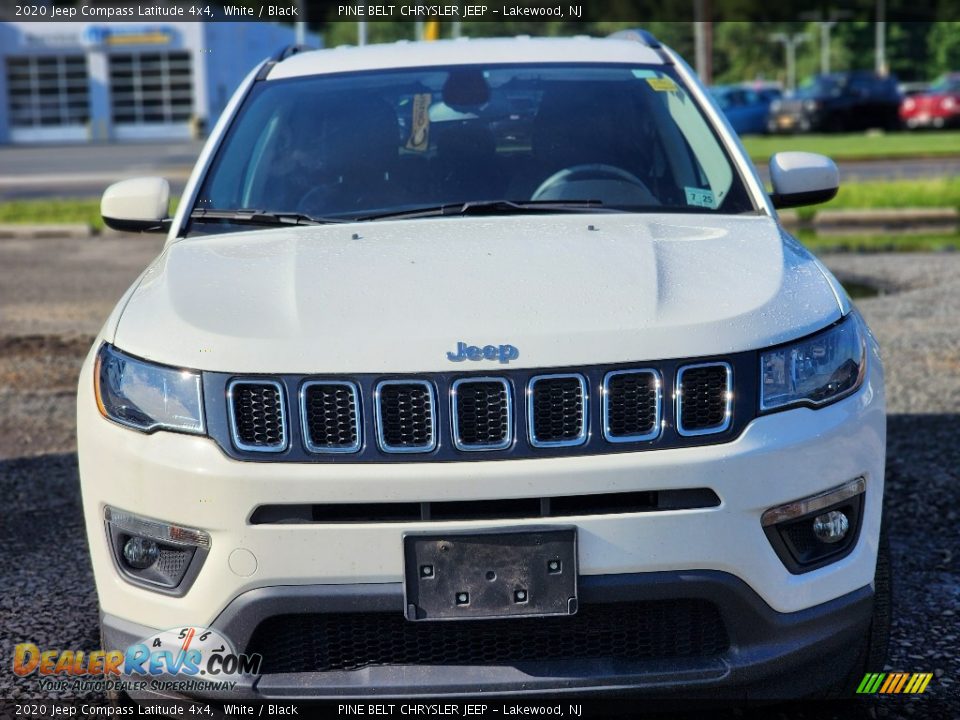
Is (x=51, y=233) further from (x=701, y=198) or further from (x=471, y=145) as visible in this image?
(x=701, y=198)

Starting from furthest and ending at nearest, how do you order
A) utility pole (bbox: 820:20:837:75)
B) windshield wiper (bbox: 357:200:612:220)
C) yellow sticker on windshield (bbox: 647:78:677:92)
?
utility pole (bbox: 820:20:837:75) → yellow sticker on windshield (bbox: 647:78:677:92) → windshield wiper (bbox: 357:200:612:220)

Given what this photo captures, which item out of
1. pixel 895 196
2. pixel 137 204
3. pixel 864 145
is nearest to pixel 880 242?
pixel 895 196

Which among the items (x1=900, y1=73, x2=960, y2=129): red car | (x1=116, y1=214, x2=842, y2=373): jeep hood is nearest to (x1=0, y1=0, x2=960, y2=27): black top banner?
(x1=900, y1=73, x2=960, y2=129): red car

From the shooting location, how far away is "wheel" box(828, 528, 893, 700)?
267cm

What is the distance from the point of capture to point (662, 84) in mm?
4008

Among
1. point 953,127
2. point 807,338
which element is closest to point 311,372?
point 807,338

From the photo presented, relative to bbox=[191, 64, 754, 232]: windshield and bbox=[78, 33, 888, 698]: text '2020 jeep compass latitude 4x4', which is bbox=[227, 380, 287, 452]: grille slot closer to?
bbox=[78, 33, 888, 698]: text '2020 jeep compass latitude 4x4'

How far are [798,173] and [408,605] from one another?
2.05m

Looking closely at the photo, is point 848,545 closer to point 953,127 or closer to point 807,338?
point 807,338

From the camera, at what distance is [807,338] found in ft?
8.36

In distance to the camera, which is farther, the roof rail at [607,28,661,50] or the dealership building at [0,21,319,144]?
the dealership building at [0,21,319,144]

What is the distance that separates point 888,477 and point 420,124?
2335 millimetres

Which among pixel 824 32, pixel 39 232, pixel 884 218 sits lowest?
pixel 824 32

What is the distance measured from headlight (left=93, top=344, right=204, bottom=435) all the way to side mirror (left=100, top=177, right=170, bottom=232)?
1179 millimetres
